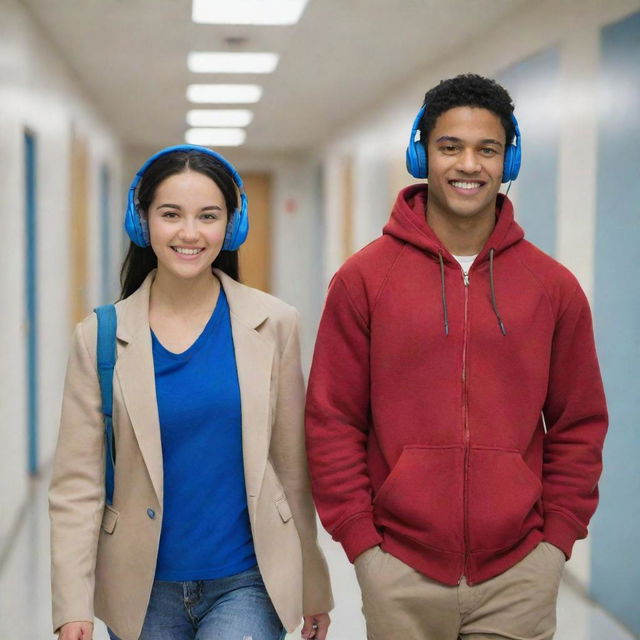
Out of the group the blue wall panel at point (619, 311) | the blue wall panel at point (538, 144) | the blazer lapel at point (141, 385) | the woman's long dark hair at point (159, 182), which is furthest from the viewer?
the blue wall panel at point (538, 144)

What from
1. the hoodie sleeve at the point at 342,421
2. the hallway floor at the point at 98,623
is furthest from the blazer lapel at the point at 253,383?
the hallway floor at the point at 98,623

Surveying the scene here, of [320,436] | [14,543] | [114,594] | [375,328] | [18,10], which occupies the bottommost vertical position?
[14,543]

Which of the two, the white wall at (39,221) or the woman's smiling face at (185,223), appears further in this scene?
the white wall at (39,221)

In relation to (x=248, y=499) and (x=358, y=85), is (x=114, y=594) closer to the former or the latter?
(x=248, y=499)

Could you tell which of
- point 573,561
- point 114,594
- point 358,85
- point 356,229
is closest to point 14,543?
point 573,561

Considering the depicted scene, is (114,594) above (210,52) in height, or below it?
below

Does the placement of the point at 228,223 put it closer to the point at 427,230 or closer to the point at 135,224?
the point at 135,224

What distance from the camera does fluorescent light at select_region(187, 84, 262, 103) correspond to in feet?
26.9

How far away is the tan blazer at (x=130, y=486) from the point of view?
1718 mm

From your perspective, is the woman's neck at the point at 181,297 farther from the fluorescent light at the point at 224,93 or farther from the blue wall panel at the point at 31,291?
the fluorescent light at the point at 224,93

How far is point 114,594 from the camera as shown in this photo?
1.77 m

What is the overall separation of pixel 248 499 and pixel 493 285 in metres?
0.64

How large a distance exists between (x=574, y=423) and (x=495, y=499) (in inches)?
9.9

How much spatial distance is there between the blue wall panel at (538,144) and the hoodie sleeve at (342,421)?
2766 mm
